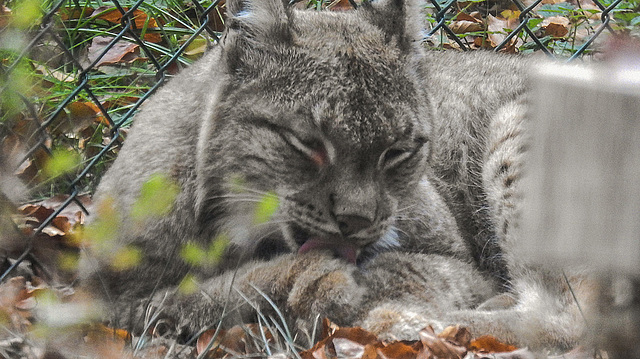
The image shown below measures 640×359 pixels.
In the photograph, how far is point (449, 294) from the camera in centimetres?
352

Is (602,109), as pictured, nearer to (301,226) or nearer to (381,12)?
(301,226)

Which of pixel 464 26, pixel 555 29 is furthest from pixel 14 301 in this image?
pixel 555 29

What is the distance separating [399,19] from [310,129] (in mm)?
667

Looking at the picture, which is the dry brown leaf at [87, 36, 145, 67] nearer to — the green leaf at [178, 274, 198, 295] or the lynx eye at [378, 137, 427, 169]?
the green leaf at [178, 274, 198, 295]

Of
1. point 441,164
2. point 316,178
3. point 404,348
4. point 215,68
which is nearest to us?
point 404,348

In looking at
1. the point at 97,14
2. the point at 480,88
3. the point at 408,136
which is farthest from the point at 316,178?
the point at 97,14

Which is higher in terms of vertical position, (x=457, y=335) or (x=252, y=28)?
(x=252, y=28)

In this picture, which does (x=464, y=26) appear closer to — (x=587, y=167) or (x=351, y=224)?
(x=351, y=224)

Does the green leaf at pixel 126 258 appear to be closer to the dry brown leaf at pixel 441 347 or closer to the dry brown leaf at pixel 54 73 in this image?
the dry brown leaf at pixel 441 347

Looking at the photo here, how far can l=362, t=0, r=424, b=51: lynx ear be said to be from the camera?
342cm

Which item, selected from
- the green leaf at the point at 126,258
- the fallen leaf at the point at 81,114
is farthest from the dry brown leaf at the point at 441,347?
the fallen leaf at the point at 81,114

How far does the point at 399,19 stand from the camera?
3428mm

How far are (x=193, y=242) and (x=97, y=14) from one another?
2209 millimetres

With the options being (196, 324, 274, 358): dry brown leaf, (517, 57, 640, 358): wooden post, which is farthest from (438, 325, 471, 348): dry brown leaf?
Result: (517, 57, 640, 358): wooden post
